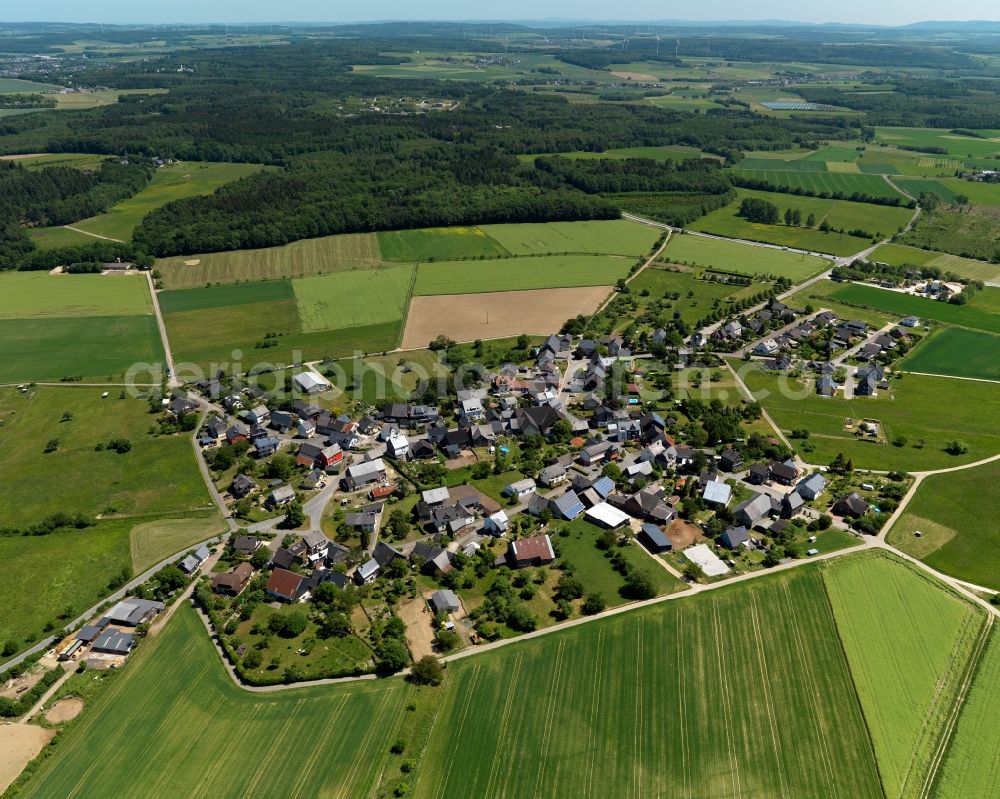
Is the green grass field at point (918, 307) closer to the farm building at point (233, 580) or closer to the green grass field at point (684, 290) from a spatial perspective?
the green grass field at point (684, 290)

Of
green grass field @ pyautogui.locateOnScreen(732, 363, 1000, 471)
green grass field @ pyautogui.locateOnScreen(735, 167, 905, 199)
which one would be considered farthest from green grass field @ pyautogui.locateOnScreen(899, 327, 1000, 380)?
green grass field @ pyautogui.locateOnScreen(735, 167, 905, 199)

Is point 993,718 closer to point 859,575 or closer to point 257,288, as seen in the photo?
point 859,575

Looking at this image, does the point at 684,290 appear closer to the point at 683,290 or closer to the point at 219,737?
the point at 683,290

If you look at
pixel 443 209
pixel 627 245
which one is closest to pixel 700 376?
pixel 627 245

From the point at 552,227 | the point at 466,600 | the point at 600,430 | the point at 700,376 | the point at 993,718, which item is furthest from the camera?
the point at 552,227

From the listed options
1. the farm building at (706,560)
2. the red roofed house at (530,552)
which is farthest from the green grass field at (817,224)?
the red roofed house at (530,552)

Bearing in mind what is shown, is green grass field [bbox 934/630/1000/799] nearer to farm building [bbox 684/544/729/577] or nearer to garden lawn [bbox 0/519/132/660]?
farm building [bbox 684/544/729/577]
